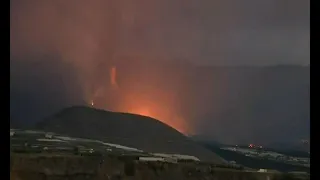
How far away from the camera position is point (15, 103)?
1547 mm

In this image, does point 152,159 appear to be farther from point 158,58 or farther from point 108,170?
point 158,58

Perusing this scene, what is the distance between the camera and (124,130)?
1572mm

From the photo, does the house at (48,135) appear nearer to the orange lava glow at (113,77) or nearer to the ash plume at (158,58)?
the ash plume at (158,58)

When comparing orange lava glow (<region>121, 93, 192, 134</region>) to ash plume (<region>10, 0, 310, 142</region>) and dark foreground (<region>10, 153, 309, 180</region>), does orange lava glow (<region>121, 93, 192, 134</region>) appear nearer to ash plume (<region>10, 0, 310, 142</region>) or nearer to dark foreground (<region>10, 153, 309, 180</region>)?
ash plume (<region>10, 0, 310, 142</region>)

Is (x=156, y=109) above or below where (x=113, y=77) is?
below

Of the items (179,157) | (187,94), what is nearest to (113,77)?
(187,94)

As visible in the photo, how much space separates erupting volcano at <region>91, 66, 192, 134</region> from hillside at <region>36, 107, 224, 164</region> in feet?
0.09

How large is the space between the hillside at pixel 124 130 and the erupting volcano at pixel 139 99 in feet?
0.09

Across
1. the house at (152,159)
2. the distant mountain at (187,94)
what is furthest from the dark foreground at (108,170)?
the distant mountain at (187,94)

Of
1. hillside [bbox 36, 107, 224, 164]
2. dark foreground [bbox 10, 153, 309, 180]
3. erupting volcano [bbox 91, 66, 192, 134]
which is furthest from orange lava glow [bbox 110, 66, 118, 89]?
dark foreground [bbox 10, 153, 309, 180]

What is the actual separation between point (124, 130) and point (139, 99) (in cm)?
13

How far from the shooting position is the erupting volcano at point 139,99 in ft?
5.12

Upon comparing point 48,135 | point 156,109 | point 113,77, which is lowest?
point 48,135
